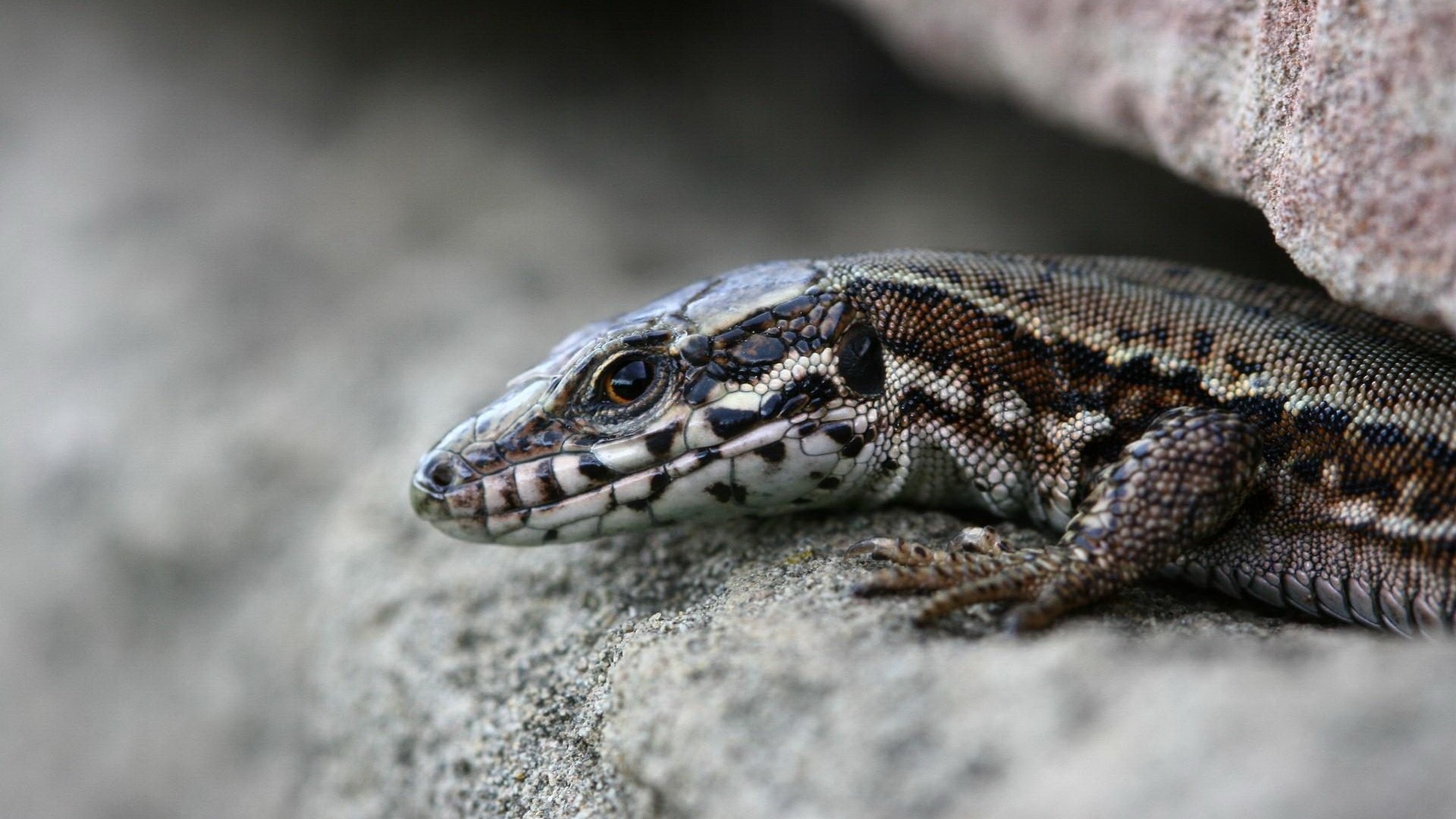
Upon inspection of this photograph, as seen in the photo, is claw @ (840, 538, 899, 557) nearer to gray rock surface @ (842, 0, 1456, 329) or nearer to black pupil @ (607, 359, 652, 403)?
black pupil @ (607, 359, 652, 403)

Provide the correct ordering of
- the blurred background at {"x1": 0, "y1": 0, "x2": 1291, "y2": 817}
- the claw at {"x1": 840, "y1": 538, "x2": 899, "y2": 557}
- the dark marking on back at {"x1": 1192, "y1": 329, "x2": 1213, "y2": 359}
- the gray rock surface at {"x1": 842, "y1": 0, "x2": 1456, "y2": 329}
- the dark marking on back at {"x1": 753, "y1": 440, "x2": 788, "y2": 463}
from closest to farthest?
the gray rock surface at {"x1": 842, "y1": 0, "x2": 1456, "y2": 329}, the claw at {"x1": 840, "y1": 538, "x2": 899, "y2": 557}, the dark marking on back at {"x1": 1192, "y1": 329, "x2": 1213, "y2": 359}, the dark marking on back at {"x1": 753, "y1": 440, "x2": 788, "y2": 463}, the blurred background at {"x1": 0, "y1": 0, "x2": 1291, "y2": 817}

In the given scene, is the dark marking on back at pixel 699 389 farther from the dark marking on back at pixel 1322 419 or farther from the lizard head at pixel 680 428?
the dark marking on back at pixel 1322 419

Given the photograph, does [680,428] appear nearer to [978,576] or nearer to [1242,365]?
[978,576]

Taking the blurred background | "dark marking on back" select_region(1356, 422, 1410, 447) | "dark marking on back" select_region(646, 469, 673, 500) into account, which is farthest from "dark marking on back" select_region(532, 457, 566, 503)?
"dark marking on back" select_region(1356, 422, 1410, 447)

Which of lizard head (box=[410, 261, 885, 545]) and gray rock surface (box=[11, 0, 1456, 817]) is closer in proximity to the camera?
gray rock surface (box=[11, 0, 1456, 817])

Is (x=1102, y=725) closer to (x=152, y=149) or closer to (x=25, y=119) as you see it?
(x=152, y=149)

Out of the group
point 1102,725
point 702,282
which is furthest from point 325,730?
point 1102,725
